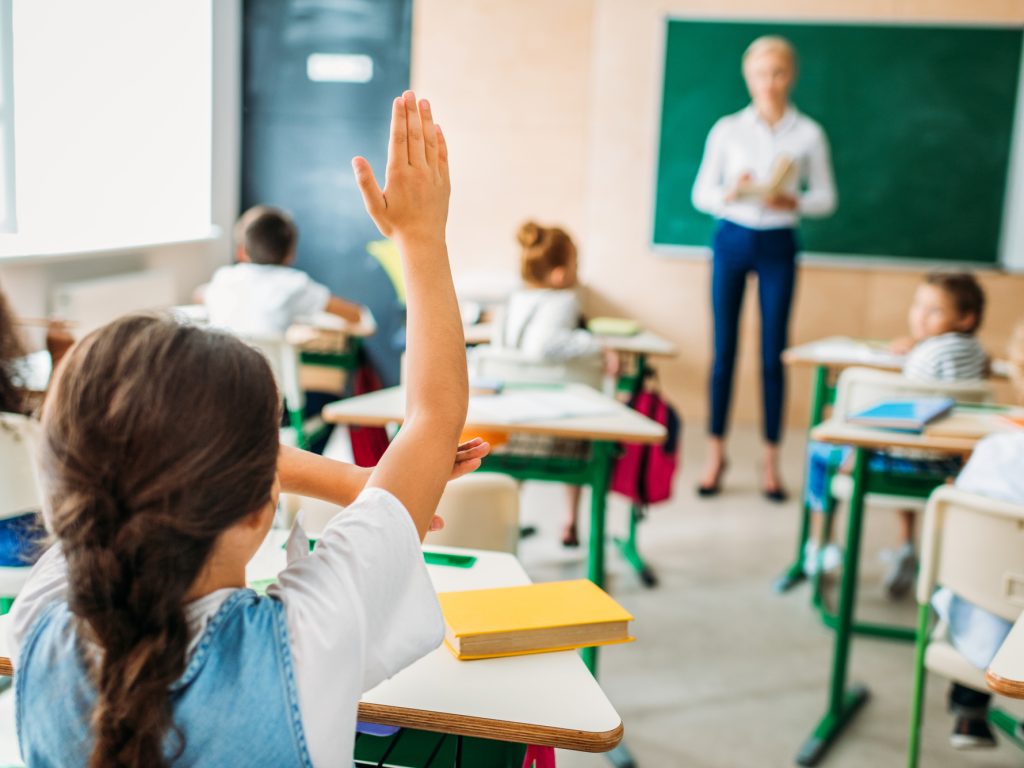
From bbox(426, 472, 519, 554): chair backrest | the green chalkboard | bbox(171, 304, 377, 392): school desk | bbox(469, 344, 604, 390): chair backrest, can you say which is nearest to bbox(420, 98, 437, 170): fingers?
bbox(426, 472, 519, 554): chair backrest

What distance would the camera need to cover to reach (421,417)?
3.34 ft

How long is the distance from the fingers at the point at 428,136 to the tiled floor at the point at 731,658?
3.24 feet

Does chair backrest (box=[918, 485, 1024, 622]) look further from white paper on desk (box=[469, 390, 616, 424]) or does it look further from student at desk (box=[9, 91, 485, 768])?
student at desk (box=[9, 91, 485, 768])

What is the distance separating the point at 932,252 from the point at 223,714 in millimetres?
5567

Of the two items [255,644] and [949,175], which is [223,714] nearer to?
[255,644]

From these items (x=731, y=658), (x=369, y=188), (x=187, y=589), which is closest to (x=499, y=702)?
(x=187, y=589)

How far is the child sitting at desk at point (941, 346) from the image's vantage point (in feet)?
9.88

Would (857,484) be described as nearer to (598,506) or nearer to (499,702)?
(598,506)


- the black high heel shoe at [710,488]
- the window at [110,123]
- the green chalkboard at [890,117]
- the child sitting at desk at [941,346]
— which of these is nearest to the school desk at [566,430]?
the child sitting at desk at [941,346]

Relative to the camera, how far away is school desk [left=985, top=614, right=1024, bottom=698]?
3.80 ft

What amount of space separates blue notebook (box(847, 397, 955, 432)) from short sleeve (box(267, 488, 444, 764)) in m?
1.83

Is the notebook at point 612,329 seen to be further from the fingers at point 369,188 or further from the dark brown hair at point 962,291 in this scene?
the fingers at point 369,188

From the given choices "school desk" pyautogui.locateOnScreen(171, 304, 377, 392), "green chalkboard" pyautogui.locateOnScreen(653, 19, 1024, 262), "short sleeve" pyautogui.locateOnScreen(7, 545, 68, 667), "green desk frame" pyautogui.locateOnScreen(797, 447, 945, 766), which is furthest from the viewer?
"green chalkboard" pyautogui.locateOnScreen(653, 19, 1024, 262)

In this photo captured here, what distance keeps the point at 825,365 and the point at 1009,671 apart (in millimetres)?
2364
